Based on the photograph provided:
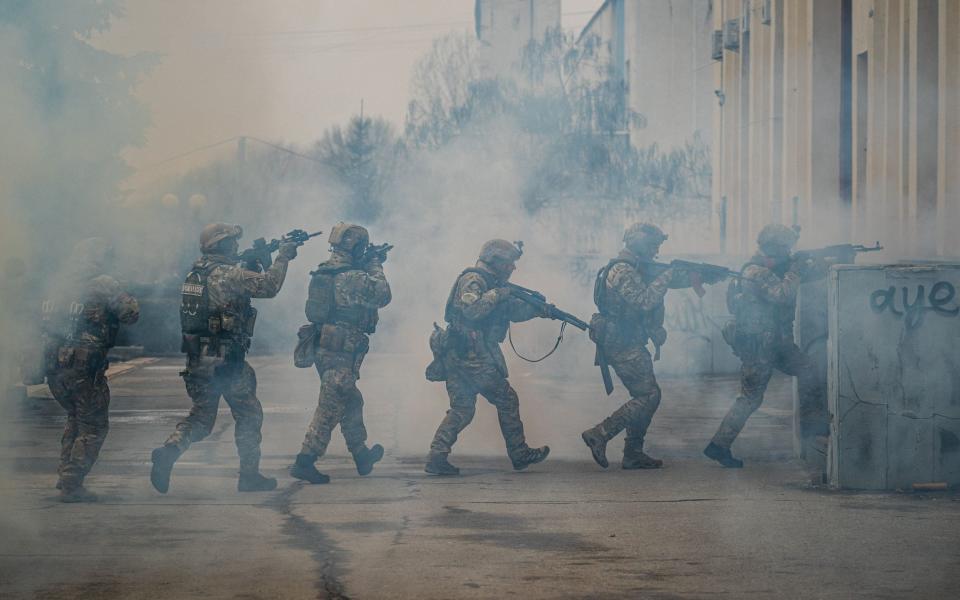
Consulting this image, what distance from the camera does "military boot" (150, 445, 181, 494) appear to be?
9.29m

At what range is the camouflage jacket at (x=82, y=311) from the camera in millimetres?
9344

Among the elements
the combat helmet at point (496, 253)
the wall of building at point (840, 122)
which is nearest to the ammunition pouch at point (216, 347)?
the combat helmet at point (496, 253)

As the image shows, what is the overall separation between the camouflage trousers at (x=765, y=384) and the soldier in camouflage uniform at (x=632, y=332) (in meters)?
0.57

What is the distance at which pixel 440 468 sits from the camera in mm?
10273

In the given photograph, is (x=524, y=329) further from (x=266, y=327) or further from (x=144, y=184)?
(x=144, y=184)

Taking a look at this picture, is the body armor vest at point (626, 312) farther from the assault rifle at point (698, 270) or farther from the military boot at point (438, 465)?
the military boot at point (438, 465)

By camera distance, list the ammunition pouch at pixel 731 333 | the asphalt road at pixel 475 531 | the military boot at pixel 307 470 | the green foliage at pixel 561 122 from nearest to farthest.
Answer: the asphalt road at pixel 475 531 < the military boot at pixel 307 470 < the ammunition pouch at pixel 731 333 < the green foliage at pixel 561 122

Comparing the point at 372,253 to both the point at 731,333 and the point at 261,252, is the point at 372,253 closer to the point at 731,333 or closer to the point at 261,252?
the point at 261,252

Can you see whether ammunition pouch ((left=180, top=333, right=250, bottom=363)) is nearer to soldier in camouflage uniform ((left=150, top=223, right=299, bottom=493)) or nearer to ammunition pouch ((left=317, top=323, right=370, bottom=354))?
soldier in camouflage uniform ((left=150, top=223, right=299, bottom=493))

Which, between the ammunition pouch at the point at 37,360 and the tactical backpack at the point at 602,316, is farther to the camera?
the tactical backpack at the point at 602,316

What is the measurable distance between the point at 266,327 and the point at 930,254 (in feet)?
50.6

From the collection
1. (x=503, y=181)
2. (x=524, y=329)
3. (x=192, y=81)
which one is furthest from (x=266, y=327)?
(x=192, y=81)

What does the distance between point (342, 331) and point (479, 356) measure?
1.04m

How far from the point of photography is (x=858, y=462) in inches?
366
